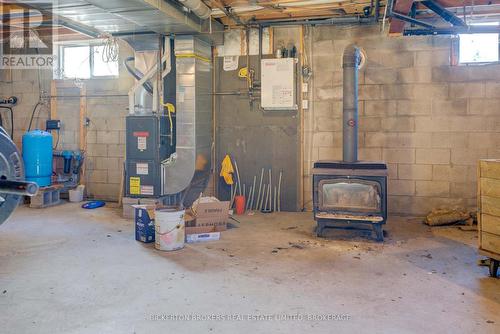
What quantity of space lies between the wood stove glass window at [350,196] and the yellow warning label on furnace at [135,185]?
2268mm

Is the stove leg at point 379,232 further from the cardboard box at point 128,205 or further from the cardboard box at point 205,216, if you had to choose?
the cardboard box at point 128,205

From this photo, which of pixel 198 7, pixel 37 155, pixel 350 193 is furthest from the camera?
pixel 37 155

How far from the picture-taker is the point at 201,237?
4.11 meters

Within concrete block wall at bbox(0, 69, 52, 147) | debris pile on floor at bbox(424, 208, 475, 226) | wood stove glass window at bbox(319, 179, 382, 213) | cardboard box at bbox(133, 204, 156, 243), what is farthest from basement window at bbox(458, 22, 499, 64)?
concrete block wall at bbox(0, 69, 52, 147)

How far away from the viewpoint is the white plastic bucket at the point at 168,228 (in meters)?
3.73

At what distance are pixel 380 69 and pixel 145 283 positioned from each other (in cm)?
375

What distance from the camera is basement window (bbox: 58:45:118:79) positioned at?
625 cm

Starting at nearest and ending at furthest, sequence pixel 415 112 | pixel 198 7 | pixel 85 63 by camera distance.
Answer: pixel 198 7 < pixel 415 112 < pixel 85 63

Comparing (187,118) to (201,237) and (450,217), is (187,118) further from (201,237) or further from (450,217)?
(450,217)

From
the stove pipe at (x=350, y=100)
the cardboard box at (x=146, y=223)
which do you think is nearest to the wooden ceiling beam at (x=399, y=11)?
the stove pipe at (x=350, y=100)

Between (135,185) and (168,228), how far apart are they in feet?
5.48

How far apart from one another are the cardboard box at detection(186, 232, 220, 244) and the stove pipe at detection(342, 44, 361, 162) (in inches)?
62.1

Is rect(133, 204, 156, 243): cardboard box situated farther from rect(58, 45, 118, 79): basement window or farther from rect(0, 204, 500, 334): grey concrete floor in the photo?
rect(58, 45, 118, 79): basement window

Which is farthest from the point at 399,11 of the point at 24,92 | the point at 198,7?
the point at 24,92
